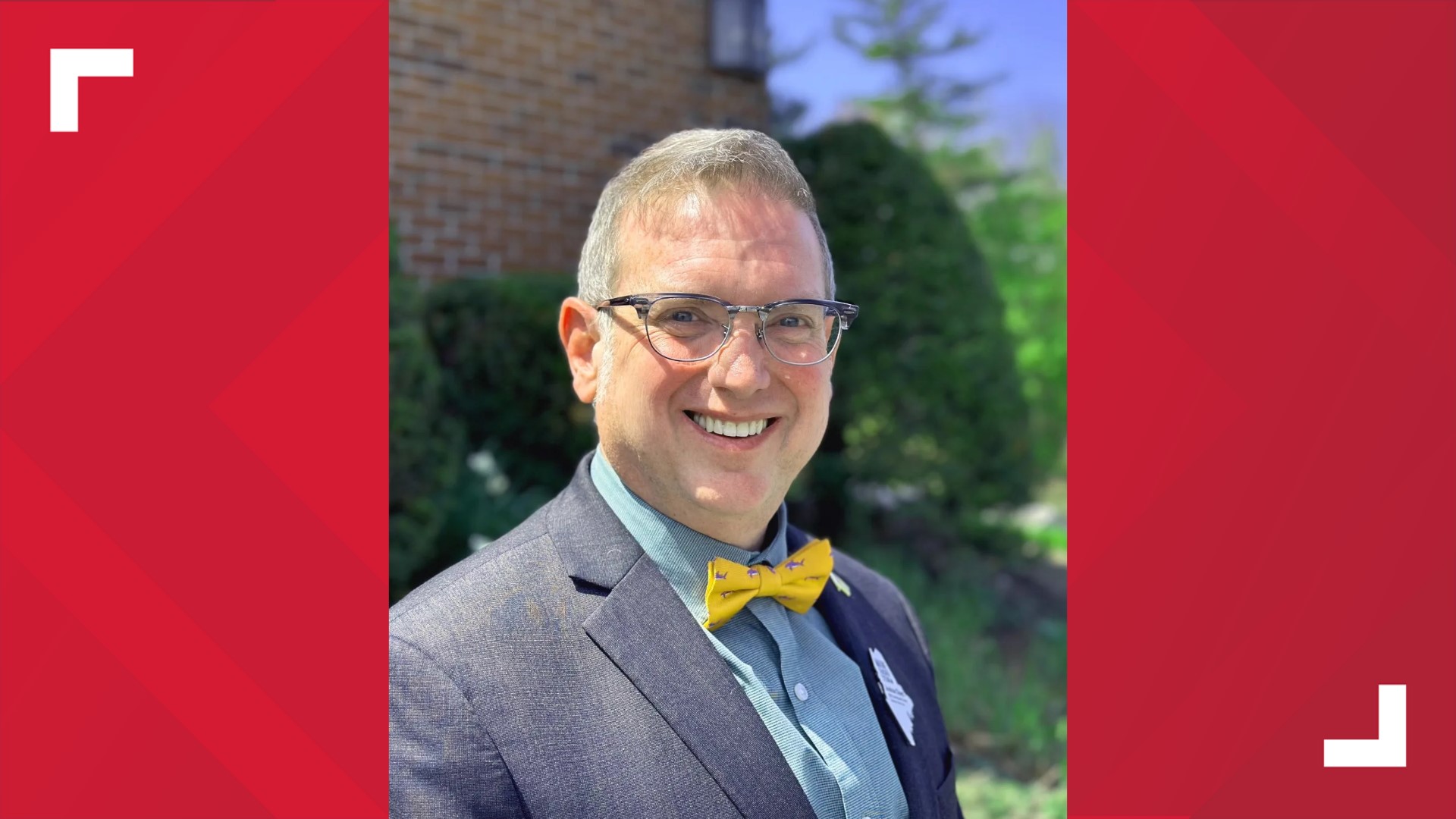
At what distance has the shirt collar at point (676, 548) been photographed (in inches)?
75.9

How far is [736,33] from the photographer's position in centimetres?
712

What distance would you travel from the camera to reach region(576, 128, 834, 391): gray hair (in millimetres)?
1896

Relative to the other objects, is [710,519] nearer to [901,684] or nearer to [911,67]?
[901,684]

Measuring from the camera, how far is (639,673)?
1.74m

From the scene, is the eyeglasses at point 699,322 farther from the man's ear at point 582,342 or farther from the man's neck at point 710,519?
the man's neck at point 710,519

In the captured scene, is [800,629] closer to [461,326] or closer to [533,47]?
[461,326]

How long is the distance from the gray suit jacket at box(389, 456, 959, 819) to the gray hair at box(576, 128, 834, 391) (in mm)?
408

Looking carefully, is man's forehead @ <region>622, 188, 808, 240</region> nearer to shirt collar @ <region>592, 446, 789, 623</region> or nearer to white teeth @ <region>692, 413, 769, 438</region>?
white teeth @ <region>692, 413, 769, 438</region>

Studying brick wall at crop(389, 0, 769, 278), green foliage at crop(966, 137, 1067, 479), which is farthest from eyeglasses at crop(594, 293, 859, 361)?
green foliage at crop(966, 137, 1067, 479)

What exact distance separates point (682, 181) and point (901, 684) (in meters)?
1.13

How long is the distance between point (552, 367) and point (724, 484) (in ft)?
13.1

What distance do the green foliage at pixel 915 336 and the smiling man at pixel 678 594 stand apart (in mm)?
4606
